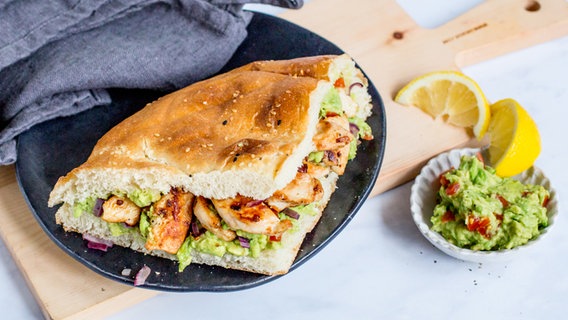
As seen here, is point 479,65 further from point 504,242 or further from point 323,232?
point 323,232

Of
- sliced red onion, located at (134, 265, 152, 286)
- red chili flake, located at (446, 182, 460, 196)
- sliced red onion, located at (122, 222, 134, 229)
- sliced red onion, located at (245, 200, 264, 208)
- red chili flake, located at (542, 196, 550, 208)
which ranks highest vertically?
sliced red onion, located at (245, 200, 264, 208)

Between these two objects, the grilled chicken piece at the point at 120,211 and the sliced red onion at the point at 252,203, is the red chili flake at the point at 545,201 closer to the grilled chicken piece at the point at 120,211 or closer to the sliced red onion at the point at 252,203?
the sliced red onion at the point at 252,203

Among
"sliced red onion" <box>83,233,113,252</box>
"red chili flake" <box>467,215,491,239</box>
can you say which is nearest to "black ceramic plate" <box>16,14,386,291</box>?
"sliced red onion" <box>83,233,113,252</box>

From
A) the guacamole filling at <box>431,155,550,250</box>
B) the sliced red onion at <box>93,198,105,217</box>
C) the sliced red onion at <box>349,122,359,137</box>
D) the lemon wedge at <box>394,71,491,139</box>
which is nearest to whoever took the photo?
the sliced red onion at <box>93,198,105,217</box>

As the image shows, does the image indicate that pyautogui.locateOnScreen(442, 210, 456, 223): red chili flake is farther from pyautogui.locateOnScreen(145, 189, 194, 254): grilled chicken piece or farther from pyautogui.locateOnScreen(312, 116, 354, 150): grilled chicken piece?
pyautogui.locateOnScreen(145, 189, 194, 254): grilled chicken piece

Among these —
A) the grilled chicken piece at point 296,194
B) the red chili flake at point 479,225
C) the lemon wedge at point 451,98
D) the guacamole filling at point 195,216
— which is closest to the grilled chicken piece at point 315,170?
the guacamole filling at point 195,216

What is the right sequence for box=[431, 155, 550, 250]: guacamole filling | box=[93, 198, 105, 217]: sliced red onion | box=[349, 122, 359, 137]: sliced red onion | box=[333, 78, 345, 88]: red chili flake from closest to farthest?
box=[93, 198, 105, 217]: sliced red onion → box=[431, 155, 550, 250]: guacamole filling → box=[349, 122, 359, 137]: sliced red onion → box=[333, 78, 345, 88]: red chili flake

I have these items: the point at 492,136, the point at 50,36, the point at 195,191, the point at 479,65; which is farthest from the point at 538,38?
the point at 50,36
